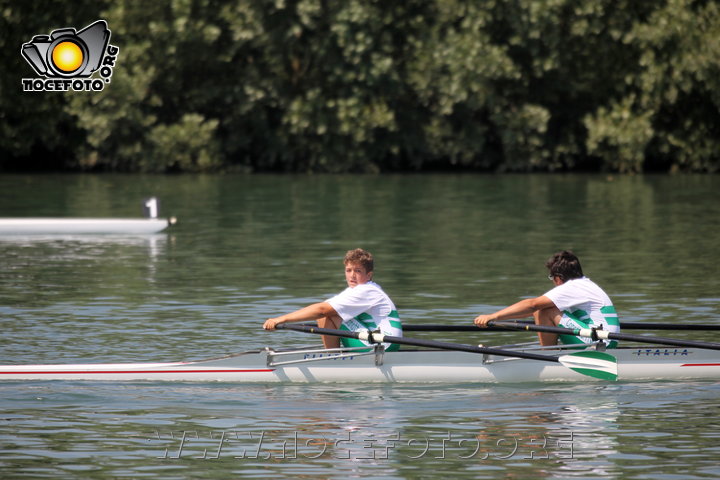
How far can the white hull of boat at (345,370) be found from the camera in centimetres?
1474

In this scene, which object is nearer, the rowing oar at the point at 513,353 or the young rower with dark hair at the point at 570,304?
the rowing oar at the point at 513,353

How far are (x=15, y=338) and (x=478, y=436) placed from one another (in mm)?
7625

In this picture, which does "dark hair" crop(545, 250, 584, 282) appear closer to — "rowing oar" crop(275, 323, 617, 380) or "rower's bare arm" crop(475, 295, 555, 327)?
"rower's bare arm" crop(475, 295, 555, 327)

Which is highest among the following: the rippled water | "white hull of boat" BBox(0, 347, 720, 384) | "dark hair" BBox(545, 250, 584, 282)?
"dark hair" BBox(545, 250, 584, 282)

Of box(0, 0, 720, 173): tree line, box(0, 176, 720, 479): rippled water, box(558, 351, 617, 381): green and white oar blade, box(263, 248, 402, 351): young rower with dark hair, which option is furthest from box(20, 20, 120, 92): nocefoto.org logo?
box(558, 351, 617, 381): green and white oar blade

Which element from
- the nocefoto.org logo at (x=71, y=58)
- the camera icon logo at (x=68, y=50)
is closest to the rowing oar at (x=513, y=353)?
the camera icon logo at (x=68, y=50)

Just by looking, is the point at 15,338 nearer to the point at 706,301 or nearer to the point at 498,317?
the point at 498,317

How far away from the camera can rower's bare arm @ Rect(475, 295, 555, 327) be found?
47.9 feet

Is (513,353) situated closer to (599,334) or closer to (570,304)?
(570,304)

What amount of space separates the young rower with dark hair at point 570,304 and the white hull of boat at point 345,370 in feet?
1.44

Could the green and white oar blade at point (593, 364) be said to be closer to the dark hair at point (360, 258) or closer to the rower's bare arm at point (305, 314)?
the dark hair at point (360, 258)

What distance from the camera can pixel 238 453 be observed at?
1174cm

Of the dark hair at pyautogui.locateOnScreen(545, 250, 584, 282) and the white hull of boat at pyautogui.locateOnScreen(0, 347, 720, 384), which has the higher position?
the dark hair at pyautogui.locateOnScreen(545, 250, 584, 282)

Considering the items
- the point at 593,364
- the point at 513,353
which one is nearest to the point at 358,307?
the point at 513,353
